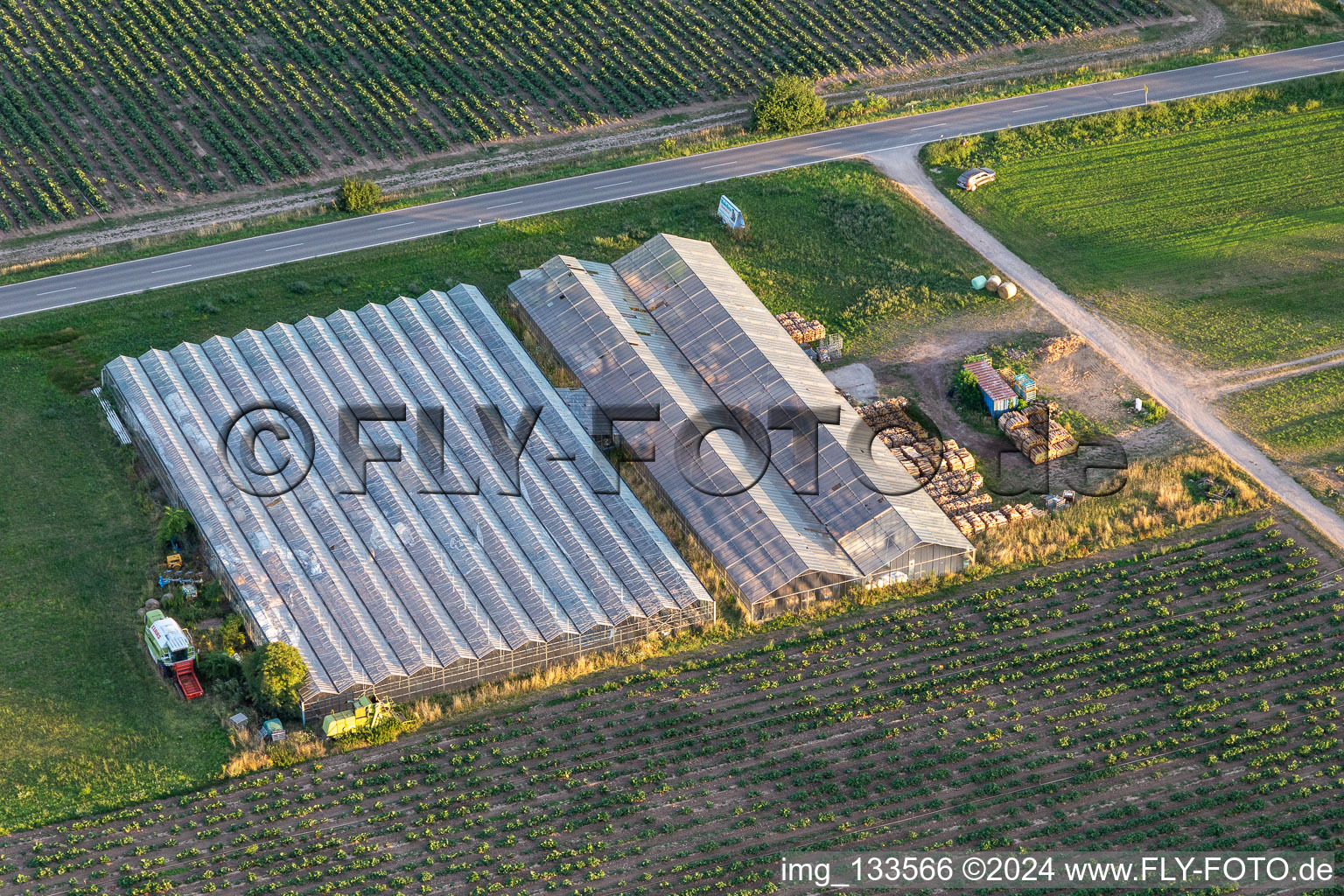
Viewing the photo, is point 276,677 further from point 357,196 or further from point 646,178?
point 646,178

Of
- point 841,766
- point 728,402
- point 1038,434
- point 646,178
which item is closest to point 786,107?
point 646,178

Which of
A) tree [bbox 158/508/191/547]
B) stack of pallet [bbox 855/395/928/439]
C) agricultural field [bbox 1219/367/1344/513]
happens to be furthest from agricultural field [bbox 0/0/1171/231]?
agricultural field [bbox 1219/367/1344/513]

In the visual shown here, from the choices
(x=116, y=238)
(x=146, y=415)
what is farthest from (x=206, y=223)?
(x=146, y=415)

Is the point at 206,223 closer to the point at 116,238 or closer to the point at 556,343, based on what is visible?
the point at 116,238

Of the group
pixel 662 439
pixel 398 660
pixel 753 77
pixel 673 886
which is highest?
pixel 753 77

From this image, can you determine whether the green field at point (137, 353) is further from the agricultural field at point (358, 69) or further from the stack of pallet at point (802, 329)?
the agricultural field at point (358, 69)

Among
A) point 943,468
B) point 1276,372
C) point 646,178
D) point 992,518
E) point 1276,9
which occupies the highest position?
point 646,178

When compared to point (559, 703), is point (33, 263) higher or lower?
higher
